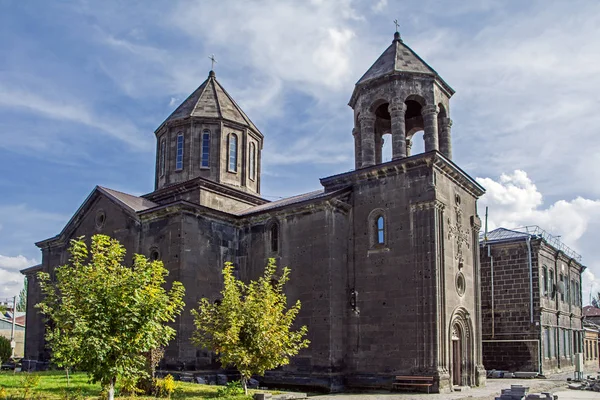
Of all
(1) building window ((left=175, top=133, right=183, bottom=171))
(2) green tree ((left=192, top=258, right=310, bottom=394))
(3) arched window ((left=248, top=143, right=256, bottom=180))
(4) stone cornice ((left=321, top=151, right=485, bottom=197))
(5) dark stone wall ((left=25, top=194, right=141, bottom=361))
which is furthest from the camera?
(3) arched window ((left=248, top=143, right=256, bottom=180))

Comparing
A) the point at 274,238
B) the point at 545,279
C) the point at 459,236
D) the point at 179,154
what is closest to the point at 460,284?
the point at 459,236

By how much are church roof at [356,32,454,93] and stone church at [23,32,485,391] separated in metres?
0.07

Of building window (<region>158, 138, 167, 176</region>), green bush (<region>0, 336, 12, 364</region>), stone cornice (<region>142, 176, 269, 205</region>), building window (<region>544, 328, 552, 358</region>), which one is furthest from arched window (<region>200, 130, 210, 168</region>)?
building window (<region>544, 328, 552, 358</region>)

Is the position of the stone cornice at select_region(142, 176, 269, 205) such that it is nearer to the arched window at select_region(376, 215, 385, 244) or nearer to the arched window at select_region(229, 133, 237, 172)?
the arched window at select_region(229, 133, 237, 172)

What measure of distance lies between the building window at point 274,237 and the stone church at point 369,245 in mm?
40

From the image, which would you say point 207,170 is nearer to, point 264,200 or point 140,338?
point 264,200

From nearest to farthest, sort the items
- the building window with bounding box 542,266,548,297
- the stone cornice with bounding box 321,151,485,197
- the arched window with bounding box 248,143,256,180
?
the stone cornice with bounding box 321,151,485,197 → the arched window with bounding box 248,143,256,180 → the building window with bounding box 542,266,548,297

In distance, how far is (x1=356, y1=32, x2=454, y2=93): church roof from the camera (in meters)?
20.6

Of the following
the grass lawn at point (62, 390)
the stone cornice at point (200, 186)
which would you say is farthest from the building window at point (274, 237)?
the grass lawn at point (62, 390)

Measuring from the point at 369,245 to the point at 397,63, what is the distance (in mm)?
6786

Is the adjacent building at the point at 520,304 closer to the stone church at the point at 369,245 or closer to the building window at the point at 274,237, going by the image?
the stone church at the point at 369,245

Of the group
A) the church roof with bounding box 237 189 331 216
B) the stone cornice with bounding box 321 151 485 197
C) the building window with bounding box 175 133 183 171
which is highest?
the building window with bounding box 175 133 183 171

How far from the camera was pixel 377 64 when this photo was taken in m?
21.6

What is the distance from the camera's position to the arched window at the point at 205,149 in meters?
25.4
